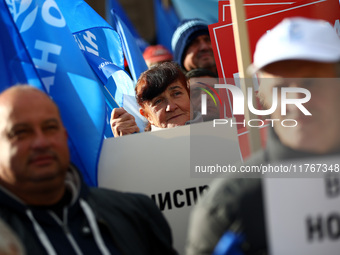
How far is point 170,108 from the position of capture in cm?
374

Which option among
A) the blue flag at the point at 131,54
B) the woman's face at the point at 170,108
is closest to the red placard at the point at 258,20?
the woman's face at the point at 170,108

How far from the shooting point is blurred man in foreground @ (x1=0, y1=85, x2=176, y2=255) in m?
2.40

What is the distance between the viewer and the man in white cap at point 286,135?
2.06 m

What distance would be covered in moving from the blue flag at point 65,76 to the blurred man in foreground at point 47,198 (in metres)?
0.67

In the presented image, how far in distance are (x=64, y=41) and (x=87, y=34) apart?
1.09 meters

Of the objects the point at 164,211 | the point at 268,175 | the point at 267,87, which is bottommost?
the point at 164,211

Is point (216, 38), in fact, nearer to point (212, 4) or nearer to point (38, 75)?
point (38, 75)

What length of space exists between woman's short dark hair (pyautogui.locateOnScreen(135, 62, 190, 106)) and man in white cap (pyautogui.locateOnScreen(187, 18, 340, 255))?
1.67 m

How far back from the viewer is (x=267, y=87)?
2.24 meters

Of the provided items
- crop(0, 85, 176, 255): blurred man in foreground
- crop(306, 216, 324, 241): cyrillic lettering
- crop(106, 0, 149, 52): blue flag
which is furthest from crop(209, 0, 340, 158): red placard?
crop(106, 0, 149, 52): blue flag

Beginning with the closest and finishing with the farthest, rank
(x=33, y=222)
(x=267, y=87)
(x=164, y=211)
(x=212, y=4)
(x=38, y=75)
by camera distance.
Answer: (x=267, y=87) → (x=33, y=222) → (x=164, y=211) → (x=38, y=75) → (x=212, y=4)

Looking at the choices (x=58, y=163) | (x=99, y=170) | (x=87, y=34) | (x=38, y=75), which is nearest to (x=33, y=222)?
(x=58, y=163)

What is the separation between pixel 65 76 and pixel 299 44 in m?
1.64

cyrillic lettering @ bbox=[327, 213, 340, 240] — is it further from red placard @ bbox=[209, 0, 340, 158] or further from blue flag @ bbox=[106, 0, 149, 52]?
blue flag @ bbox=[106, 0, 149, 52]
